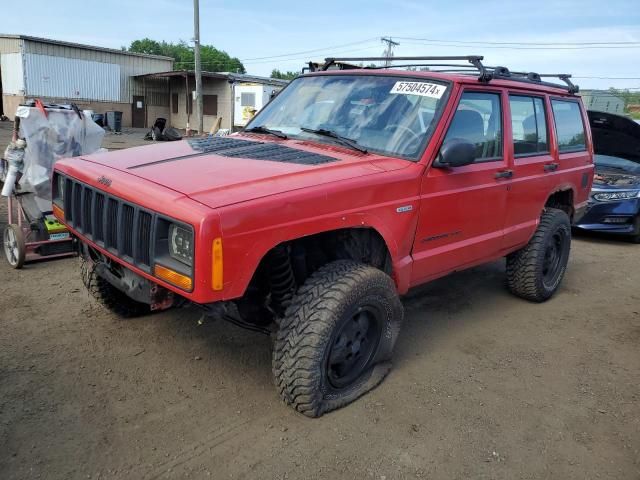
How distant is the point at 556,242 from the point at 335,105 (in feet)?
9.64

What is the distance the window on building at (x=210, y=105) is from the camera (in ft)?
98.8

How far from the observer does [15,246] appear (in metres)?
5.09

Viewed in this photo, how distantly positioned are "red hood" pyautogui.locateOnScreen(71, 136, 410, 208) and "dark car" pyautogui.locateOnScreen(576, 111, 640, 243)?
6.01 metres

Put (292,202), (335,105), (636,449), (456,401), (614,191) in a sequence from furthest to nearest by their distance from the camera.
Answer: (614,191) → (335,105) → (456,401) → (636,449) → (292,202)

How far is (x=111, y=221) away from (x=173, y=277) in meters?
0.66

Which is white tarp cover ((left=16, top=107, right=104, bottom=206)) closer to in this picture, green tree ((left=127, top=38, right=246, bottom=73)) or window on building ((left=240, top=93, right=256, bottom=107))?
window on building ((left=240, top=93, right=256, bottom=107))

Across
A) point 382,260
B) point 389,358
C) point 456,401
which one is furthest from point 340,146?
point 456,401

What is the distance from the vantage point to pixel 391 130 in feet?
11.6

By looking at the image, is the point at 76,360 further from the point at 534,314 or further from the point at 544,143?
the point at 544,143

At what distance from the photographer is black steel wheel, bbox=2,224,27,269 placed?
197 inches

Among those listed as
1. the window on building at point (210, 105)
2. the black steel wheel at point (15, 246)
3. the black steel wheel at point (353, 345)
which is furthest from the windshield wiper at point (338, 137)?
the window on building at point (210, 105)

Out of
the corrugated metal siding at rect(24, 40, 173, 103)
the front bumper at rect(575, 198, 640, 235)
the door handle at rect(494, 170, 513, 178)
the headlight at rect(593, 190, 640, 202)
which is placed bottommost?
the front bumper at rect(575, 198, 640, 235)

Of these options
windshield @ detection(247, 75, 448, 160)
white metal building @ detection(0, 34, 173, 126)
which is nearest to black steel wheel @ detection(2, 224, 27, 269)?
windshield @ detection(247, 75, 448, 160)

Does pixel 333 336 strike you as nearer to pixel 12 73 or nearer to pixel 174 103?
pixel 12 73
